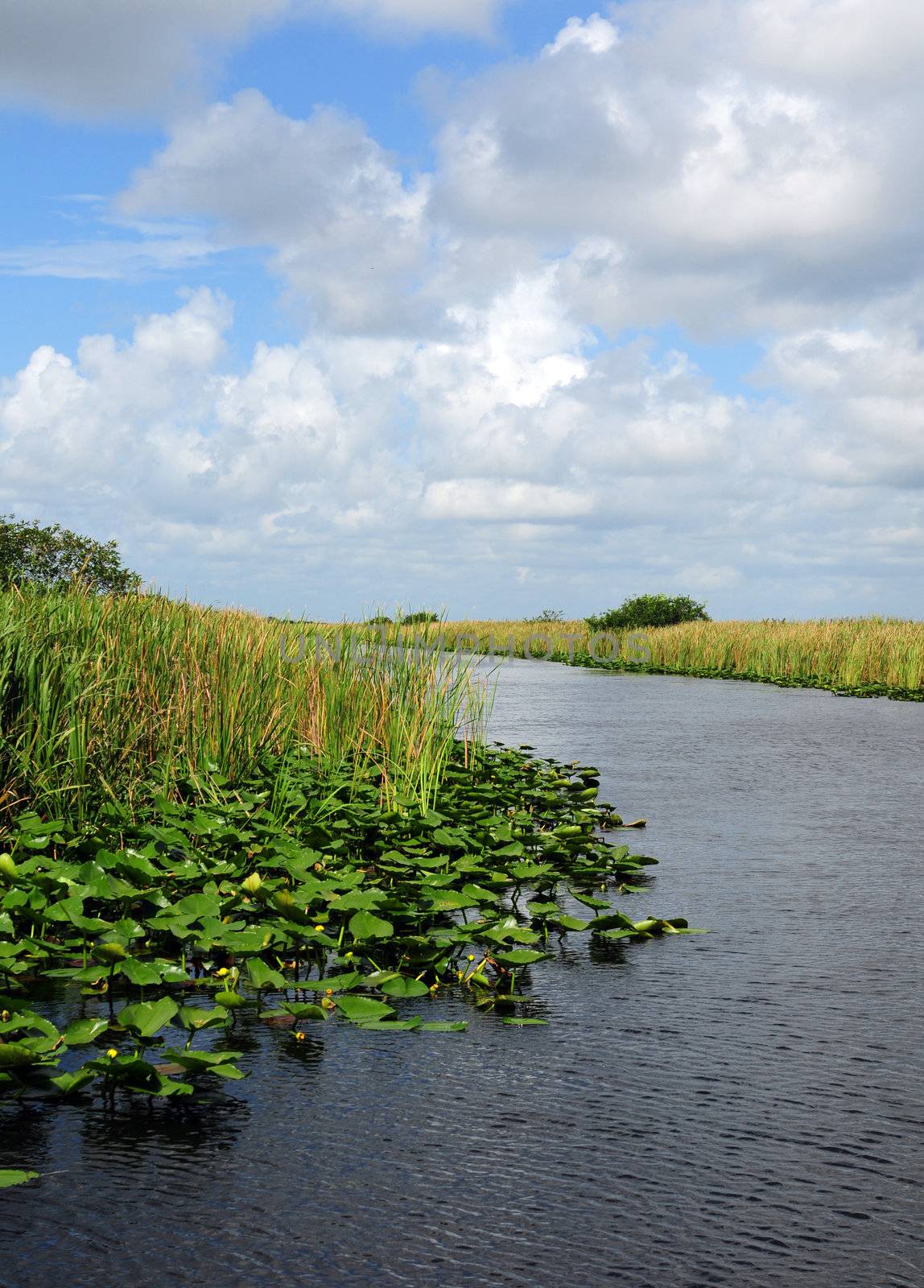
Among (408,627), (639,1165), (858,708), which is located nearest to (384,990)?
(639,1165)

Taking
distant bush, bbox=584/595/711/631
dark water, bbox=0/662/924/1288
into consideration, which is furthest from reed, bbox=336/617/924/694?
dark water, bbox=0/662/924/1288

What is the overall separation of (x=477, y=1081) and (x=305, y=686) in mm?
4647

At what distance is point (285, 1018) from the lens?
3.52 metres

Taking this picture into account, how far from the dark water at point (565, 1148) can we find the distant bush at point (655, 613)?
31.7 metres

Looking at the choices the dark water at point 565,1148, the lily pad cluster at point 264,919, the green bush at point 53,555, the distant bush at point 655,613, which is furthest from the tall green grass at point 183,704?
the distant bush at point 655,613

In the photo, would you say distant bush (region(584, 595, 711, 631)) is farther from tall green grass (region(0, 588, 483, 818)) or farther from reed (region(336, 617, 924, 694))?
tall green grass (region(0, 588, 483, 818))

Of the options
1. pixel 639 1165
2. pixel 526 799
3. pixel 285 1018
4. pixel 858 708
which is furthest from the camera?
pixel 858 708

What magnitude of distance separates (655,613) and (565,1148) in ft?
111

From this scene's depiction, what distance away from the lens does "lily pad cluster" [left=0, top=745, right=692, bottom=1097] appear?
125 inches

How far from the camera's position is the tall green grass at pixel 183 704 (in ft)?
18.9

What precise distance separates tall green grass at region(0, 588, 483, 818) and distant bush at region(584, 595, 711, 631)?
28.4m

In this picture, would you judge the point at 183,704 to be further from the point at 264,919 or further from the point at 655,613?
the point at 655,613

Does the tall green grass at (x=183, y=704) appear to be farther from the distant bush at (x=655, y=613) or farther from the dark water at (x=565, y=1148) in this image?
the distant bush at (x=655, y=613)

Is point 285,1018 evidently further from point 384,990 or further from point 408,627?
point 408,627
